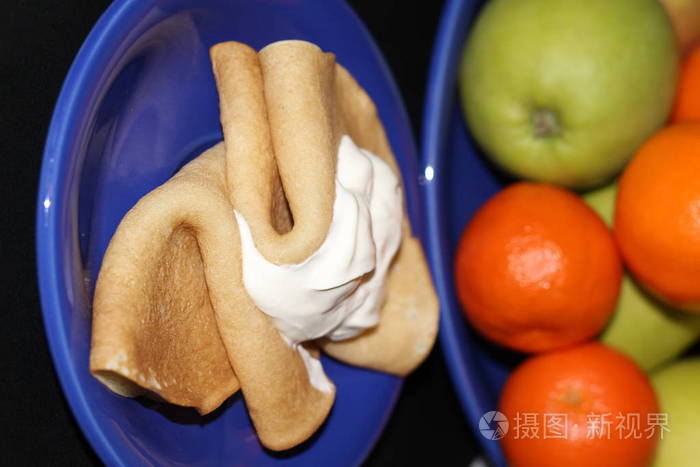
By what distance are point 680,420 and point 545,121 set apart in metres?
0.37

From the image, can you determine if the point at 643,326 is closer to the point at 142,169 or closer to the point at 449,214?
the point at 449,214

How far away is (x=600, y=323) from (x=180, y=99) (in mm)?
502

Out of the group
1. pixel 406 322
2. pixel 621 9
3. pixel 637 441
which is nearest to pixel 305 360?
pixel 406 322

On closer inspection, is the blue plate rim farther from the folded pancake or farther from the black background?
the black background

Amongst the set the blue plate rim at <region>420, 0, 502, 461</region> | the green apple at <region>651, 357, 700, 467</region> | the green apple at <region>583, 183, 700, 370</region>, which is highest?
the blue plate rim at <region>420, 0, 502, 461</region>

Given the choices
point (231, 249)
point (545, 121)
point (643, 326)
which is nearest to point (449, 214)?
point (545, 121)

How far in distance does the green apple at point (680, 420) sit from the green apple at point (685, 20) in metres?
0.41

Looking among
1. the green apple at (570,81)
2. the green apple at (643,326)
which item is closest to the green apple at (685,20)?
the green apple at (570,81)

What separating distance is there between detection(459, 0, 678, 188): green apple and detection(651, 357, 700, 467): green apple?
0.84ft

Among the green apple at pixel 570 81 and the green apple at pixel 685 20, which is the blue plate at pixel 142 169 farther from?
the green apple at pixel 685 20

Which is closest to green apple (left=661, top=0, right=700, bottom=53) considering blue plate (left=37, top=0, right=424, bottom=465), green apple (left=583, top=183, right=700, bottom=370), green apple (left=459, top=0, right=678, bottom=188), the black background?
green apple (left=459, top=0, right=678, bottom=188)

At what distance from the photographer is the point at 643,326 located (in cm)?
85

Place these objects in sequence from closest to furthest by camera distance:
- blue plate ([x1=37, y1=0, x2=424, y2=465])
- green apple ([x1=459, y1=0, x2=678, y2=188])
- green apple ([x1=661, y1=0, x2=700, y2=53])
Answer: blue plate ([x1=37, y1=0, x2=424, y2=465])
green apple ([x1=459, y1=0, x2=678, y2=188])
green apple ([x1=661, y1=0, x2=700, y2=53])

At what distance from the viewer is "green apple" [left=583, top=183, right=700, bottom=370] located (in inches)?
33.4
